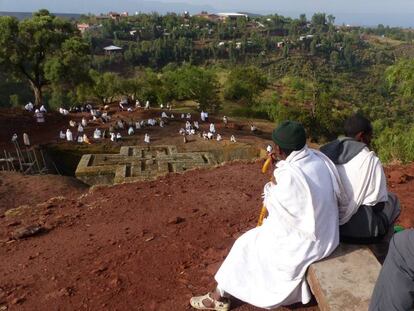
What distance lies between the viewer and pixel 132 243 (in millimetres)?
4547

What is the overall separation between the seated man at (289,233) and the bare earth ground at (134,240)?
0.32 m

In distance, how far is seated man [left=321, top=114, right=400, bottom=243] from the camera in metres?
2.97

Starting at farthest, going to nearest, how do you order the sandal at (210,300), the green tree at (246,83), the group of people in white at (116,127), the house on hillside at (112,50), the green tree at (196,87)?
1. the house on hillside at (112,50)
2. the green tree at (246,83)
3. the green tree at (196,87)
4. the group of people in white at (116,127)
5. the sandal at (210,300)

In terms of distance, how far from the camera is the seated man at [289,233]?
2744 mm

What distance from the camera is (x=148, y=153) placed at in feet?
40.0

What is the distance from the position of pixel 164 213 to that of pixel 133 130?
40.9 feet

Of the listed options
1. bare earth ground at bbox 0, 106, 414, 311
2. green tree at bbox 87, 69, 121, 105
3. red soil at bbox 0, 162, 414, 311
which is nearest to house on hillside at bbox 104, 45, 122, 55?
green tree at bbox 87, 69, 121, 105

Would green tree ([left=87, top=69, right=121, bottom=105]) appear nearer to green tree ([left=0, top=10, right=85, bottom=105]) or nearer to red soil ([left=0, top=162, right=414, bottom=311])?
green tree ([left=0, top=10, right=85, bottom=105])

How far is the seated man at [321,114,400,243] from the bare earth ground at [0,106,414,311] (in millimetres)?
644

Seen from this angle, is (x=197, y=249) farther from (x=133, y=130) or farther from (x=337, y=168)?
(x=133, y=130)

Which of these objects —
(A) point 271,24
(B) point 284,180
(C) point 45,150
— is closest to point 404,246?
(B) point 284,180

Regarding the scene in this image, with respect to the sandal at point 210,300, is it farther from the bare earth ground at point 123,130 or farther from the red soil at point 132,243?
the bare earth ground at point 123,130

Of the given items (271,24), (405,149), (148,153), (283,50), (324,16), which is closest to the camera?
(405,149)

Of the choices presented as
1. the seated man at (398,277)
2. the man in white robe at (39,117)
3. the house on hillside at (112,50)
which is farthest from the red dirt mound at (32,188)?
the house on hillside at (112,50)
